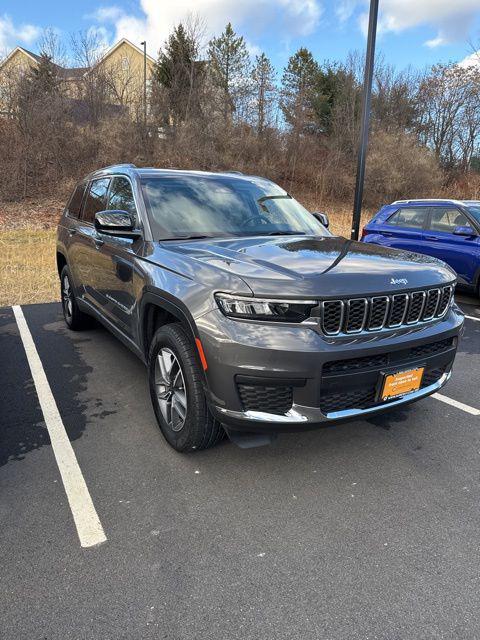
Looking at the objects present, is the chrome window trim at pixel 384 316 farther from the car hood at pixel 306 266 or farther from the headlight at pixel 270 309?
the headlight at pixel 270 309

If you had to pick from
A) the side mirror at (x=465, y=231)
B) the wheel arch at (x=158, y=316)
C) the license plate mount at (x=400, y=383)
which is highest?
the side mirror at (x=465, y=231)

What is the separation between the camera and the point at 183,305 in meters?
2.73

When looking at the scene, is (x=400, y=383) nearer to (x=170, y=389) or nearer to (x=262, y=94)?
(x=170, y=389)

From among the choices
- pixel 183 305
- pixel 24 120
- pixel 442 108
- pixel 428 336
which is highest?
pixel 442 108

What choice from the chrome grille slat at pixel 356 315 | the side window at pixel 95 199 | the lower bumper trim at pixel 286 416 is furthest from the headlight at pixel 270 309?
the side window at pixel 95 199

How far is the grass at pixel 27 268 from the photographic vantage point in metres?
7.90

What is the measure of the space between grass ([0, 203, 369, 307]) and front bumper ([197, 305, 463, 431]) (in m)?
6.03

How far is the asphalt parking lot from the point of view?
1.93 m

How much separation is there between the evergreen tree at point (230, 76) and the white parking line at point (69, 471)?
2157cm

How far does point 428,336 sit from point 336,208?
20613 mm

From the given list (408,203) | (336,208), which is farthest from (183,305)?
(336,208)

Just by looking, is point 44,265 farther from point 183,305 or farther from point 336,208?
point 336,208

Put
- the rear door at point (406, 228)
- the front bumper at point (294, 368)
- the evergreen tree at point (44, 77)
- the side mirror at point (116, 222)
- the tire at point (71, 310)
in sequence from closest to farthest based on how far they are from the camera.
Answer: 1. the front bumper at point (294, 368)
2. the side mirror at point (116, 222)
3. the tire at point (71, 310)
4. the rear door at point (406, 228)
5. the evergreen tree at point (44, 77)

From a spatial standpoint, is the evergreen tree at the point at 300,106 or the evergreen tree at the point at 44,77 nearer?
the evergreen tree at the point at 44,77
